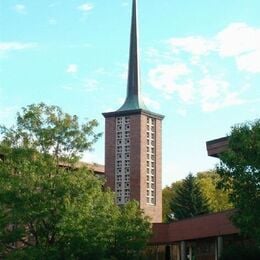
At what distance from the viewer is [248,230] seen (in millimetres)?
28016

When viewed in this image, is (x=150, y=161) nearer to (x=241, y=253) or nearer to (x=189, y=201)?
(x=189, y=201)

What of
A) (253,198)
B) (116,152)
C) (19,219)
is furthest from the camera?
(116,152)

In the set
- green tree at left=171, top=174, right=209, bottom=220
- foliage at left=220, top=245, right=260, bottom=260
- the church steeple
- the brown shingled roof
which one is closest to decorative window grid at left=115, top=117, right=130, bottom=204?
the church steeple

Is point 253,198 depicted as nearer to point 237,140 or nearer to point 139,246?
point 237,140

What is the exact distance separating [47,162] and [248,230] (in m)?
12.6

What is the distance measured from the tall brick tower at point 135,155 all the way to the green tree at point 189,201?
6021 millimetres

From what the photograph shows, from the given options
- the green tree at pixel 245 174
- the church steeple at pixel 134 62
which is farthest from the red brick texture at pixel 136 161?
the green tree at pixel 245 174

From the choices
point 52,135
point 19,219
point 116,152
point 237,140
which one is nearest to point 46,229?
point 19,219

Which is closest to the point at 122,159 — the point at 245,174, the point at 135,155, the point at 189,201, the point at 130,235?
the point at 135,155

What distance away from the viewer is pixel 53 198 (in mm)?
35375

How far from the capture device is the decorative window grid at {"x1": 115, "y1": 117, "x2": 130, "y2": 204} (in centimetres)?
7244

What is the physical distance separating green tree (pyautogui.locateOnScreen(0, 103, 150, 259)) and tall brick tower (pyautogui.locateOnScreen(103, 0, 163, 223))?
1300 inches

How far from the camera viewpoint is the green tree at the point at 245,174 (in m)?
27.7

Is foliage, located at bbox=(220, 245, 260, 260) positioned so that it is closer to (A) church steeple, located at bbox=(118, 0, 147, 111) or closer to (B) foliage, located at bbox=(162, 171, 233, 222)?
(B) foliage, located at bbox=(162, 171, 233, 222)
